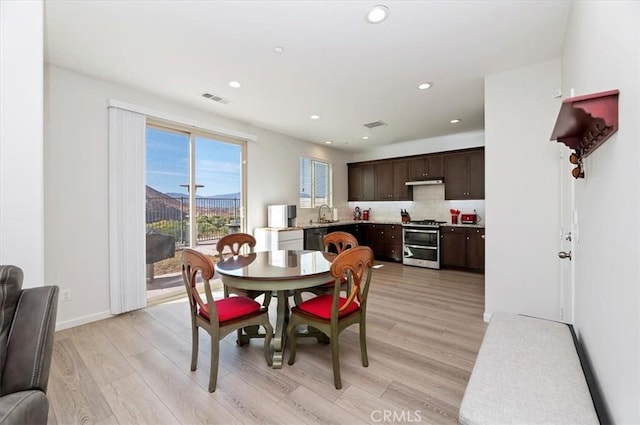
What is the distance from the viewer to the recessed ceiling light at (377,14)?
201 cm

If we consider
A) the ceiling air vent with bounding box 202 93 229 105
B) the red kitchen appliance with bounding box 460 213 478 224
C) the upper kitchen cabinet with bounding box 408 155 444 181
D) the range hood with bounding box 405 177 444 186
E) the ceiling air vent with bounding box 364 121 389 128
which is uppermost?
the ceiling air vent with bounding box 364 121 389 128

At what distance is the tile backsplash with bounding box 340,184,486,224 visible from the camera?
5730 millimetres

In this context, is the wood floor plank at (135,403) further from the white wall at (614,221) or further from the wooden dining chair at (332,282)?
the white wall at (614,221)

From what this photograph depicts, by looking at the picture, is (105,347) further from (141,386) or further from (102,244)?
(102,244)

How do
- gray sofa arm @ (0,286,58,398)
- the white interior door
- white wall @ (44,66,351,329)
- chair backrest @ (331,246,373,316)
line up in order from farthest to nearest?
white wall @ (44,66,351,329)
the white interior door
chair backrest @ (331,246,373,316)
gray sofa arm @ (0,286,58,398)

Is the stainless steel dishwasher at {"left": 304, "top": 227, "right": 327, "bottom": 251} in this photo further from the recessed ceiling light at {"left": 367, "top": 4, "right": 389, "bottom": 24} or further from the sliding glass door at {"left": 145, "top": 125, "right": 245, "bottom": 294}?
the recessed ceiling light at {"left": 367, "top": 4, "right": 389, "bottom": 24}

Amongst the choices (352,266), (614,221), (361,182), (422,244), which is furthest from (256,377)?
(361,182)

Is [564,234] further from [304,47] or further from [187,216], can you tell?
[187,216]

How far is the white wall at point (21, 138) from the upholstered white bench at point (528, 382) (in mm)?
2212

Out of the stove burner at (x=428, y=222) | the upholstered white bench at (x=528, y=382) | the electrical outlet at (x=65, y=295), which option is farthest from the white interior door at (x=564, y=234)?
the electrical outlet at (x=65, y=295)

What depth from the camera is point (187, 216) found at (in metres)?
4.08

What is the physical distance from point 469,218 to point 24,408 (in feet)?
20.2

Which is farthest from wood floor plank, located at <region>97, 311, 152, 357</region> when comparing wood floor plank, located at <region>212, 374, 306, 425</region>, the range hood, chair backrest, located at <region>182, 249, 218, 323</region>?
the range hood

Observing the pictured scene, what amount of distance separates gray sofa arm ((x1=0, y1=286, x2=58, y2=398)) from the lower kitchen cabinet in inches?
223
